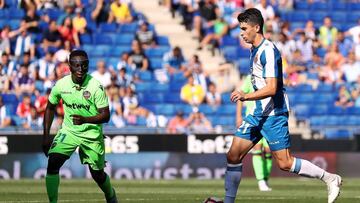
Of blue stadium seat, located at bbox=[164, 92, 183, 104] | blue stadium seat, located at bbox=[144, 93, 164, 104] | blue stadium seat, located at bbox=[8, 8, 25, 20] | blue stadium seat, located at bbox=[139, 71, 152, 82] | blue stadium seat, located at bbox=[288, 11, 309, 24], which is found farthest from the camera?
blue stadium seat, located at bbox=[288, 11, 309, 24]

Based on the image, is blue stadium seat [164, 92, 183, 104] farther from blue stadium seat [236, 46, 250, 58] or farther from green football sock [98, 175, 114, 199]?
green football sock [98, 175, 114, 199]

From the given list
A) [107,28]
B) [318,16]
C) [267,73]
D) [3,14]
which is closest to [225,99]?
[107,28]

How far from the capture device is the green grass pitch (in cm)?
1552

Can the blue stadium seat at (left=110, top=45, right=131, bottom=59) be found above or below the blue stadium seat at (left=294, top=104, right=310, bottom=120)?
above

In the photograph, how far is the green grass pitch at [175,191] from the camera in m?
15.5

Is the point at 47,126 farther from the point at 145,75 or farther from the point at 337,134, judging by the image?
the point at 145,75

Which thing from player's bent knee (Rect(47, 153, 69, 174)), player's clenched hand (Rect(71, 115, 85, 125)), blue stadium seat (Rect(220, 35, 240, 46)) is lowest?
player's bent knee (Rect(47, 153, 69, 174))

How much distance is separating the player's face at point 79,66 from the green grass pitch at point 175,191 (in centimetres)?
308

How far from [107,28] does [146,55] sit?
1389 mm

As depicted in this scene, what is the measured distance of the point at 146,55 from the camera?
89.8 ft

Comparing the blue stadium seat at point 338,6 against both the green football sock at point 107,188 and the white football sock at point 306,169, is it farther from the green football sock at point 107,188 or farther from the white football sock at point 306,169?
the green football sock at point 107,188

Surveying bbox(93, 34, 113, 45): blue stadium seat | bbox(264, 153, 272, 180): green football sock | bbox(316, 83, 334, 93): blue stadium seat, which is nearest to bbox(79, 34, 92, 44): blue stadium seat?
bbox(93, 34, 113, 45): blue stadium seat

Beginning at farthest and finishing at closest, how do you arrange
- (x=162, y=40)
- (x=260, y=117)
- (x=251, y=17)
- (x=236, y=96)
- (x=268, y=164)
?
(x=162, y=40), (x=268, y=164), (x=260, y=117), (x=251, y=17), (x=236, y=96)

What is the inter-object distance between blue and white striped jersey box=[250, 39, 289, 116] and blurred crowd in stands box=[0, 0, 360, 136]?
1137cm
